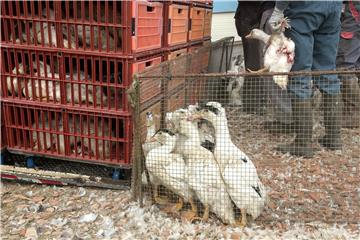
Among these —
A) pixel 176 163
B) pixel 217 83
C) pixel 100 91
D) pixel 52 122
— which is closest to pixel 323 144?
pixel 217 83

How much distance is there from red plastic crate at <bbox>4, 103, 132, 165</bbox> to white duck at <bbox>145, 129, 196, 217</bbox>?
0.38 m

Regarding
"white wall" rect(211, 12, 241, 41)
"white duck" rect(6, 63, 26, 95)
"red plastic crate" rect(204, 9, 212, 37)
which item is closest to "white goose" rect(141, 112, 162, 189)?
"white duck" rect(6, 63, 26, 95)

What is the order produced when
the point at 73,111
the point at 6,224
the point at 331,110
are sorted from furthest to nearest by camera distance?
the point at 331,110, the point at 73,111, the point at 6,224

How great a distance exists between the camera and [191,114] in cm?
310

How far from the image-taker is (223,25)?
788 cm

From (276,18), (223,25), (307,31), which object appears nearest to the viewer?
(276,18)

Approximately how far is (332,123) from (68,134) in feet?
8.55

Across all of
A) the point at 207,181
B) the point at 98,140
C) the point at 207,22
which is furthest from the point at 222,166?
the point at 207,22

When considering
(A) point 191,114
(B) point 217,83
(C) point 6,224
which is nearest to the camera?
(C) point 6,224

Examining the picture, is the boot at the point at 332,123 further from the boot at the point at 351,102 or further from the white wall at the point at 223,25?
the white wall at the point at 223,25

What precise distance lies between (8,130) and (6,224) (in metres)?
0.93

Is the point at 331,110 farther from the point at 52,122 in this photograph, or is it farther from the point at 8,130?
the point at 8,130

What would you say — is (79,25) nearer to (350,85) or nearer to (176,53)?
(176,53)

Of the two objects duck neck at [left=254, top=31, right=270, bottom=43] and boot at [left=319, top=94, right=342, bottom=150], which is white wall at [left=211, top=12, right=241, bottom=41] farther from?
duck neck at [left=254, top=31, right=270, bottom=43]
